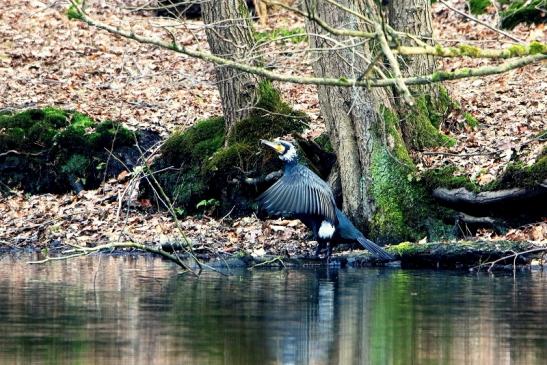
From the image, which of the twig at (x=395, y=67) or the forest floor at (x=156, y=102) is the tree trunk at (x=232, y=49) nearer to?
the forest floor at (x=156, y=102)

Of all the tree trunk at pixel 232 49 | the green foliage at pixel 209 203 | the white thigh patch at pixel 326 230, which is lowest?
the white thigh patch at pixel 326 230

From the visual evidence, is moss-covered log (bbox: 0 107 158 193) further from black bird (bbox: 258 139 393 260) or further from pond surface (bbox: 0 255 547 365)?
pond surface (bbox: 0 255 547 365)


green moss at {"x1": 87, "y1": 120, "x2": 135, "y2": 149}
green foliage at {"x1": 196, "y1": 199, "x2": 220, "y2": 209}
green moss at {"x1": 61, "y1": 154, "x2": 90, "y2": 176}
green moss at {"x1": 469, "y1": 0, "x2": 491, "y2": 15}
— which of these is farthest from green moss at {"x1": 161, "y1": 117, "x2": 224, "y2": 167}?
green moss at {"x1": 469, "y1": 0, "x2": 491, "y2": 15}

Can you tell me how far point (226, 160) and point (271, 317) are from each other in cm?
686

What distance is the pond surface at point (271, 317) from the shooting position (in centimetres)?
675

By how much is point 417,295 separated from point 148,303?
2.48 meters

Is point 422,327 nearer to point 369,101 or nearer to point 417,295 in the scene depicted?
point 417,295

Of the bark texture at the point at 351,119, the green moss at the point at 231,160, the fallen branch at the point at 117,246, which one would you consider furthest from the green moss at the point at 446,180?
the fallen branch at the point at 117,246

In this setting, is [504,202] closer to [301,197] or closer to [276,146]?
[301,197]

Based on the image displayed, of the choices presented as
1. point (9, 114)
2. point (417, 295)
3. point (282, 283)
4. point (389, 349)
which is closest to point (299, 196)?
point (282, 283)

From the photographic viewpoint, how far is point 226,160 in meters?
15.0

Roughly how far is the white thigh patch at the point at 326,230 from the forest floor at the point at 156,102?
78 centimetres

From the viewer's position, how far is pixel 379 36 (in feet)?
26.0

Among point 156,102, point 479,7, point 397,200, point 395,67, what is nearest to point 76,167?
point 156,102
